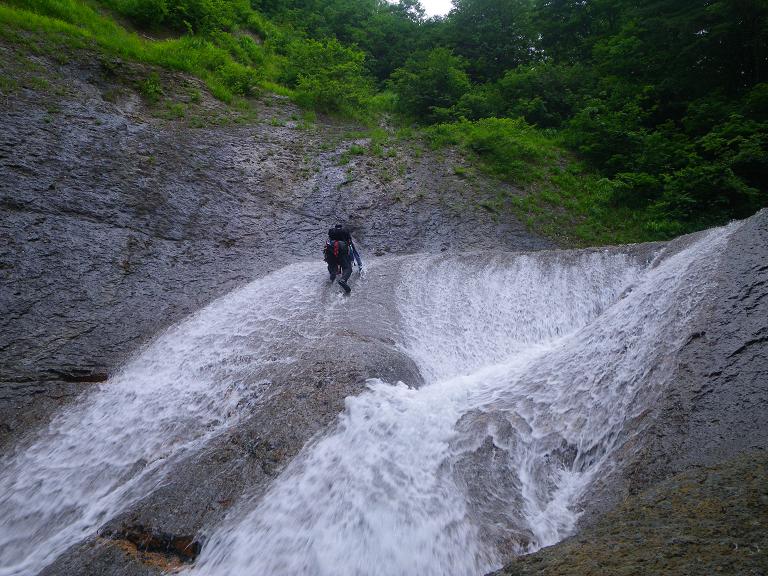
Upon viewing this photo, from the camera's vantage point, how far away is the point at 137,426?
6.53 metres

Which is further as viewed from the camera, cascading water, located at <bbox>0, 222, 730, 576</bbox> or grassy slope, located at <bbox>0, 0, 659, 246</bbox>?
grassy slope, located at <bbox>0, 0, 659, 246</bbox>

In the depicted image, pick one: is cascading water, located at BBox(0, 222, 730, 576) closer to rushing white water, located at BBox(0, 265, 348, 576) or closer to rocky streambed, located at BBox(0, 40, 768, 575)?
rushing white water, located at BBox(0, 265, 348, 576)

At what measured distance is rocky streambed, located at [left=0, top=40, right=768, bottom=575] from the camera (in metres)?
3.45

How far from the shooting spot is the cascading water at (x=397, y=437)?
410 cm

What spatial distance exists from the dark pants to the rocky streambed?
0.83 metres

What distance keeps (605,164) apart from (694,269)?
11.6m

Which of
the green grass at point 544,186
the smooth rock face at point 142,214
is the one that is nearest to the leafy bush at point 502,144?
the green grass at point 544,186

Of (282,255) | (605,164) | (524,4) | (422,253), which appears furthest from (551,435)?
(524,4)

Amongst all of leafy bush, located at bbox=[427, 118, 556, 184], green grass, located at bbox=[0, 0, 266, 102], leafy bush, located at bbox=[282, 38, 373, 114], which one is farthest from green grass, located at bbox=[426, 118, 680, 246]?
green grass, located at bbox=[0, 0, 266, 102]

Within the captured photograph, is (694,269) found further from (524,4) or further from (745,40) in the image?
(524,4)

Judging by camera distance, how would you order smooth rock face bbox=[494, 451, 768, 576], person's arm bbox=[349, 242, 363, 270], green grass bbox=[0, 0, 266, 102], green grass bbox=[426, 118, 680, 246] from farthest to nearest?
green grass bbox=[0, 0, 266, 102] < green grass bbox=[426, 118, 680, 246] < person's arm bbox=[349, 242, 363, 270] < smooth rock face bbox=[494, 451, 768, 576]

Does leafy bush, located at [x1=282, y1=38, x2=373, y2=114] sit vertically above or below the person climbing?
above

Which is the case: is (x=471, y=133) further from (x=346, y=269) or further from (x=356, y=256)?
(x=346, y=269)

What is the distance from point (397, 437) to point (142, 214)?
31.2ft
